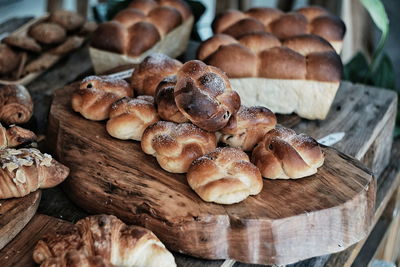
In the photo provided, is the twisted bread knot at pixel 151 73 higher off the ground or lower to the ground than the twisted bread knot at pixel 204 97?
lower

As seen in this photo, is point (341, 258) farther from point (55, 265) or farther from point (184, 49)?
point (184, 49)

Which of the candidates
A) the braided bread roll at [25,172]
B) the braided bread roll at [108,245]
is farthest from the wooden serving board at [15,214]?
the braided bread roll at [108,245]

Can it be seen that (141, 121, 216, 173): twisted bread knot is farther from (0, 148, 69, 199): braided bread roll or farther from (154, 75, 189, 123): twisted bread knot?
(0, 148, 69, 199): braided bread roll

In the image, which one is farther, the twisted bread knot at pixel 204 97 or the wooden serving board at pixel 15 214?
the twisted bread knot at pixel 204 97

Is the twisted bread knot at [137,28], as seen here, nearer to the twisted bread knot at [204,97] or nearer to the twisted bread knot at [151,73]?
the twisted bread knot at [151,73]

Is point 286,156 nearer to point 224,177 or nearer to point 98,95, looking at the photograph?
point 224,177

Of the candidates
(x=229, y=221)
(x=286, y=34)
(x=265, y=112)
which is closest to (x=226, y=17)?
(x=286, y=34)
